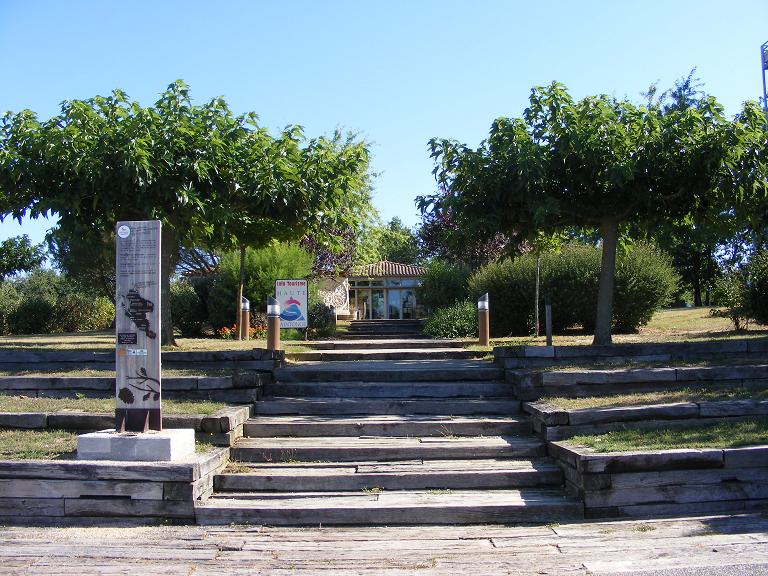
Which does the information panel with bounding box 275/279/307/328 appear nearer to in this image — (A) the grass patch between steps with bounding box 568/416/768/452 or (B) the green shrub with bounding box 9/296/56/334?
(A) the grass patch between steps with bounding box 568/416/768/452

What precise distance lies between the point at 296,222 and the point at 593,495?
7059mm

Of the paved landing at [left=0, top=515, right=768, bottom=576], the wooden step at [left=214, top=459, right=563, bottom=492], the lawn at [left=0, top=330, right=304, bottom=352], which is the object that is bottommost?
the paved landing at [left=0, top=515, right=768, bottom=576]

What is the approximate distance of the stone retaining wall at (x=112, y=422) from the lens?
298 inches

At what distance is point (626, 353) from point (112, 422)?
6.82 m

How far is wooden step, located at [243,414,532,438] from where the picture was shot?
8078 mm

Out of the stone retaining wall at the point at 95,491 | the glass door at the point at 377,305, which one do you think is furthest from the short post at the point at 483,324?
the glass door at the point at 377,305

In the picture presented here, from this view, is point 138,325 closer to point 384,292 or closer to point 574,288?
point 574,288

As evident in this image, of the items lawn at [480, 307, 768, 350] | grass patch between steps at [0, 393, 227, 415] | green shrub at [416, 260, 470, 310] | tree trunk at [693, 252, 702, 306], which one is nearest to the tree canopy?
grass patch between steps at [0, 393, 227, 415]

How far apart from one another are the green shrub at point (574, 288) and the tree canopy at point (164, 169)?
770 cm

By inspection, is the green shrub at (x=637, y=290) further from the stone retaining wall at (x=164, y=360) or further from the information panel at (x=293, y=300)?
the stone retaining wall at (x=164, y=360)

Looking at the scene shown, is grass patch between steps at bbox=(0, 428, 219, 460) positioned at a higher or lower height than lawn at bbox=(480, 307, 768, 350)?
lower

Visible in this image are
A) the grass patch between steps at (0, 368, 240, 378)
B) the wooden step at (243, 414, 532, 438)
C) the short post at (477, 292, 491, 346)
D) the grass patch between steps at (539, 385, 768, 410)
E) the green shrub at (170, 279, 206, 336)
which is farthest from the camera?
the green shrub at (170, 279, 206, 336)

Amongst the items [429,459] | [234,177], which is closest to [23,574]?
[429,459]

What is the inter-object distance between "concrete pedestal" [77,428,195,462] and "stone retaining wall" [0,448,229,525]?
153mm
